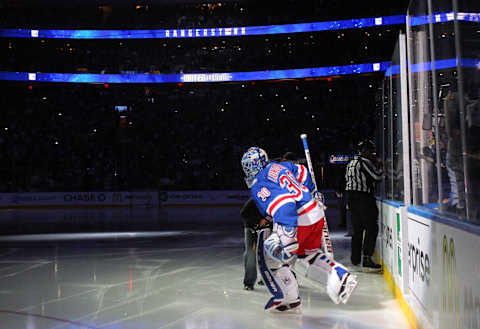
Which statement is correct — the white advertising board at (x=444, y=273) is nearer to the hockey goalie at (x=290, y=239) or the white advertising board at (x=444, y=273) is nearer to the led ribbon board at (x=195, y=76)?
the hockey goalie at (x=290, y=239)

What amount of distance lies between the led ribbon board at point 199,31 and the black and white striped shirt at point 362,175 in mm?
19166

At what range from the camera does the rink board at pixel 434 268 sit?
6.81 feet

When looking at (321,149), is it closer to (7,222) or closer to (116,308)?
(7,222)

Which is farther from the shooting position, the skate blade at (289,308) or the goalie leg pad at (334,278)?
the skate blade at (289,308)

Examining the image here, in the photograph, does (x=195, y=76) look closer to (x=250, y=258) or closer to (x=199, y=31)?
(x=199, y=31)

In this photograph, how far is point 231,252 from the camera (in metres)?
8.02

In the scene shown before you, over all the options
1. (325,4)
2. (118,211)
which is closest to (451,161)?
(118,211)

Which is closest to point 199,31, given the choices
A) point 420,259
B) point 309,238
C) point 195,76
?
point 195,76

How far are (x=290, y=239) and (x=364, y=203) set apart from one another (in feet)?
7.80

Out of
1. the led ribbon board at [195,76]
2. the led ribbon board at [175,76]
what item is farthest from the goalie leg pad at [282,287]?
the led ribbon board at [175,76]

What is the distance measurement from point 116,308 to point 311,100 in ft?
73.1

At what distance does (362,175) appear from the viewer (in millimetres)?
5961

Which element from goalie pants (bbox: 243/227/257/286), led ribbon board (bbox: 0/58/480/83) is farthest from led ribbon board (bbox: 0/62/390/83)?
goalie pants (bbox: 243/227/257/286)

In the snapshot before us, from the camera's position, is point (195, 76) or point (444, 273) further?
point (195, 76)
